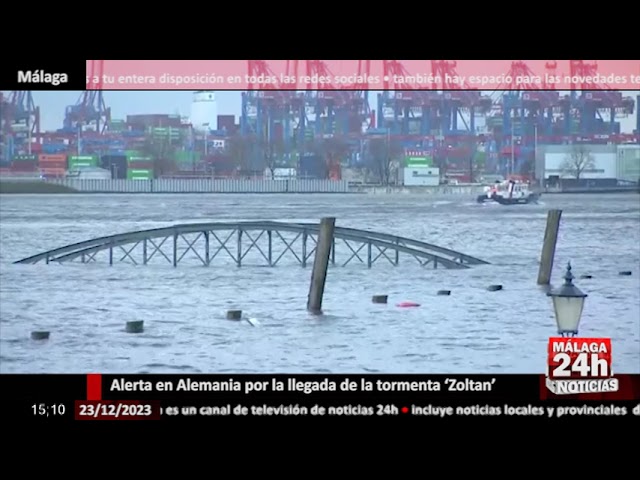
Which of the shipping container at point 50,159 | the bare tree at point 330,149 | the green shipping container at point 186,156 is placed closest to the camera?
the bare tree at point 330,149

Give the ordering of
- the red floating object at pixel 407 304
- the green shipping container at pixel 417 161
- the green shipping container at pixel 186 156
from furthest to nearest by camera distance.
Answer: the green shipping container at pixel 417 161 → the green shipping container at pixel 186 156 → the red floating object at pixel 407 304

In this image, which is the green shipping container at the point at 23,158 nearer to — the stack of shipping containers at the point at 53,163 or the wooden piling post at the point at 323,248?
the stack of shipping containers at the point at 53,163

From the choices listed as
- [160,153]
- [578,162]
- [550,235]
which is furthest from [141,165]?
[550,235]

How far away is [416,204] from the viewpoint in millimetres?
74688

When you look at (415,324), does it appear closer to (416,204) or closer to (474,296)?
(474,296)

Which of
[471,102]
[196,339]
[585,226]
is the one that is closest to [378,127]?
[471,102]

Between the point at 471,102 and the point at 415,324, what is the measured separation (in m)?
5.00

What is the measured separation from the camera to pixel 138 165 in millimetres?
38750

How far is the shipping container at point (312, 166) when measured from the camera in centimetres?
3347

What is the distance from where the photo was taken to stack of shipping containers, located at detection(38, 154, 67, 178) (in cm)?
2841
